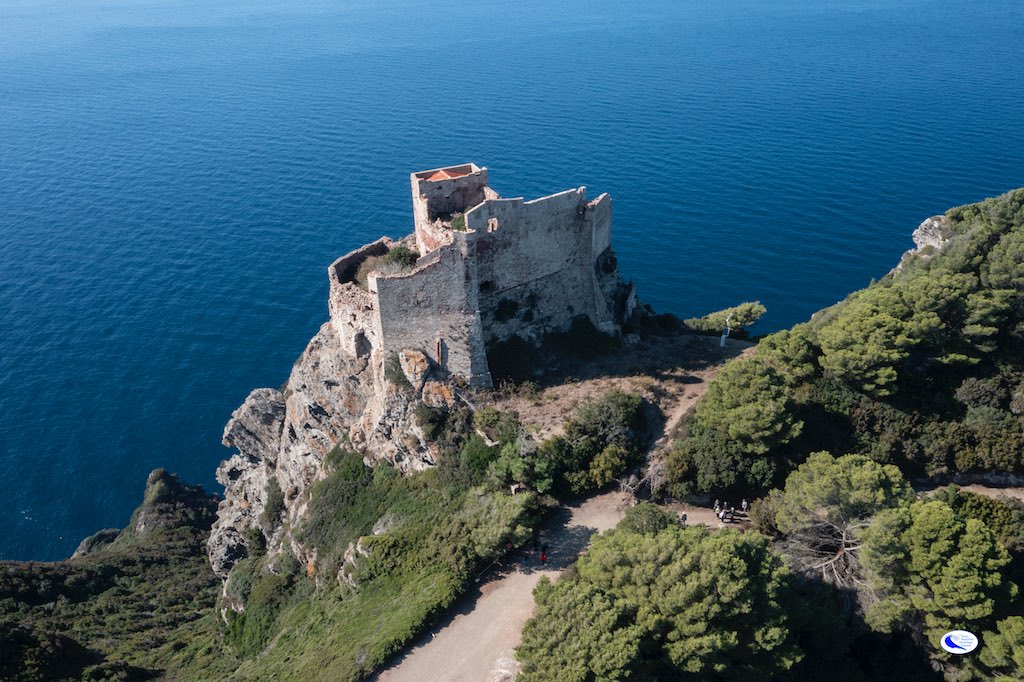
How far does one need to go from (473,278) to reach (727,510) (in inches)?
762

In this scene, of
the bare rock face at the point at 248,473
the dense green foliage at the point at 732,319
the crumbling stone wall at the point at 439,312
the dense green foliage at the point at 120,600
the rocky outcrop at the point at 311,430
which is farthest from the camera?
the bare rock face at the point at 248,473

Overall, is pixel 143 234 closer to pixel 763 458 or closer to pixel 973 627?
pixel 763 458

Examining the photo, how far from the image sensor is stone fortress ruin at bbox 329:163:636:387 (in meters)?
39.7

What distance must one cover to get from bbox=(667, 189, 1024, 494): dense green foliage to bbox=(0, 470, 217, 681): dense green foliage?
3561 cm

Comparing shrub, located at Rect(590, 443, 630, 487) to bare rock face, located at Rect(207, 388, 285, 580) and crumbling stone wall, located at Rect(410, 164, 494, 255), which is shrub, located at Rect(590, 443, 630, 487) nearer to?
crumbling stone wall, located at Rect(410, 164, 494, 255)

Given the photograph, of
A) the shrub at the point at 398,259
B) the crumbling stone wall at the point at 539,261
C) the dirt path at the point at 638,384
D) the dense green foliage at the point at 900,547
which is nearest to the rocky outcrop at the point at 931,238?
the dirt path at the point at 638,384

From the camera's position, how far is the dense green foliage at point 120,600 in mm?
38344

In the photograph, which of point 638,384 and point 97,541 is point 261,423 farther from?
point 638,384

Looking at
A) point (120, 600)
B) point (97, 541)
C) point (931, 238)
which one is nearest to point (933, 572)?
point (931, 238)

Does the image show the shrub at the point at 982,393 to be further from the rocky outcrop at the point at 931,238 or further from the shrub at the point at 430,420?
the shrub at the point at 430,420

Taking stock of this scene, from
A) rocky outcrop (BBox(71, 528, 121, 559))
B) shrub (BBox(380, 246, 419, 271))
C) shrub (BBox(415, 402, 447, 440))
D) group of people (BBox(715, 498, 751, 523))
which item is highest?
shrub (BBox(380, 246, 419, 271))

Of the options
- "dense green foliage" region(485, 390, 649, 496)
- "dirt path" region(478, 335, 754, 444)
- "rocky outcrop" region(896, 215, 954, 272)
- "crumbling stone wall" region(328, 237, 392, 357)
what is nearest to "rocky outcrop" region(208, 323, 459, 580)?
"crumbling stone wall" region(328, 237, 392, 357)

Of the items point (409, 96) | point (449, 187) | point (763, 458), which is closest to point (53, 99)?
point (409, 96)

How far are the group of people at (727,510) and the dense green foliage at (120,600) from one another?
1347 inches
